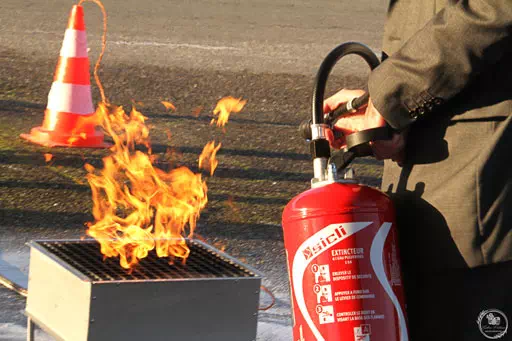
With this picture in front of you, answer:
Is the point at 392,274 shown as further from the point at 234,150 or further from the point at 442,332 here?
the point at 234,150

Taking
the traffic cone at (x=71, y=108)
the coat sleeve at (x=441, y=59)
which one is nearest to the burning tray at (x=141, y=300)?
the coat sleeve at (x=441, y=59)

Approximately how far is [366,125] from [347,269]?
0.38 m

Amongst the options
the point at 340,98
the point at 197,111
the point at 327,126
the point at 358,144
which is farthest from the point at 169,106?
the point at 358,144

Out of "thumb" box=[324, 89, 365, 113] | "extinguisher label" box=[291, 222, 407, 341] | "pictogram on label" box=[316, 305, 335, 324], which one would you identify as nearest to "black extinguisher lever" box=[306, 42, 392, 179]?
"thumb" box=[324, 89, 365, 113]

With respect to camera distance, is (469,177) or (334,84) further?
(334,84)

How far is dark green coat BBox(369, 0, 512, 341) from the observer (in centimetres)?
220

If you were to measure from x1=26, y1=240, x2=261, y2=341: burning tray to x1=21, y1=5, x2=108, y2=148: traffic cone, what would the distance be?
12.4 feet

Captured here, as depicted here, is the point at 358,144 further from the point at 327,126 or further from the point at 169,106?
the point at 169,106

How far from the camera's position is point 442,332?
233 cm

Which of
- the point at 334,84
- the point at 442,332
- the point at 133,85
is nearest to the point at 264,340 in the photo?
the point at 442,332

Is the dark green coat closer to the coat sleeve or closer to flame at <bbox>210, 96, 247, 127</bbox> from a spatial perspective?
the coat sleeve

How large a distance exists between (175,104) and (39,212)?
9.04 ft

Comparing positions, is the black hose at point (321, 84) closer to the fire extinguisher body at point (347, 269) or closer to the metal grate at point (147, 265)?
the fire extinguisher body at point (347, 269)

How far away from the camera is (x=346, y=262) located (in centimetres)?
225
